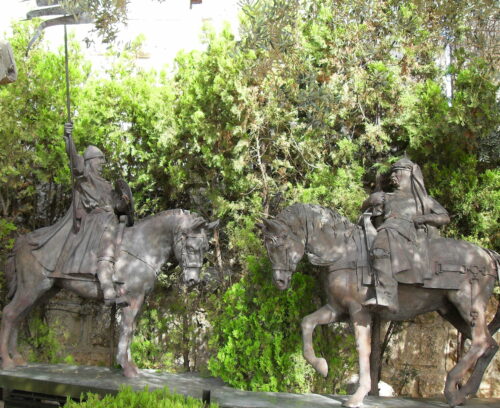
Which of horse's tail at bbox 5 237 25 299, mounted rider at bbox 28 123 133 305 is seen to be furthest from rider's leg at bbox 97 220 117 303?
horse's tail at bbox 5 237 25 299

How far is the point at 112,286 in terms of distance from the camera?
729 centimetres

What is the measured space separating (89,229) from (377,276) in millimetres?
3609

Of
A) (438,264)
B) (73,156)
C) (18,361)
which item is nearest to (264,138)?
(73,156)

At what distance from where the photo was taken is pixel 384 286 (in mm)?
6395

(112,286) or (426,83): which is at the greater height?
(426,83)

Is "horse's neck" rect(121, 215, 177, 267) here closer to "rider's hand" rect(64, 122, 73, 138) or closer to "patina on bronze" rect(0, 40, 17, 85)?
"rider's hand" rect(64, 122, 73, 138)

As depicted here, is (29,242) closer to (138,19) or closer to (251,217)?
(251,217)

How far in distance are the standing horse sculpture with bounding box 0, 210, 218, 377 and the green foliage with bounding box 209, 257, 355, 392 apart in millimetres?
834

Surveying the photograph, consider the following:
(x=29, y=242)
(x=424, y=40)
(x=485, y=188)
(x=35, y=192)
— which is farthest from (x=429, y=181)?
(x=35, y=192)

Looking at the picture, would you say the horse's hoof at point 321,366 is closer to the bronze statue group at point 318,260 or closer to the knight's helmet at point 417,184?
the bronze statue group at point 318,260

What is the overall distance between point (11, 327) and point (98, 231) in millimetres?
1715

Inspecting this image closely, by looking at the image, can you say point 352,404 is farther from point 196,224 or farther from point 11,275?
point 11,275

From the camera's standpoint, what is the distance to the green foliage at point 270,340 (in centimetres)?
736

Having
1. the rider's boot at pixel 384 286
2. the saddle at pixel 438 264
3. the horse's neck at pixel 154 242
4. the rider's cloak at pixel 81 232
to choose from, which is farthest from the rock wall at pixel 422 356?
the rider's cloak at pixel 81 232
